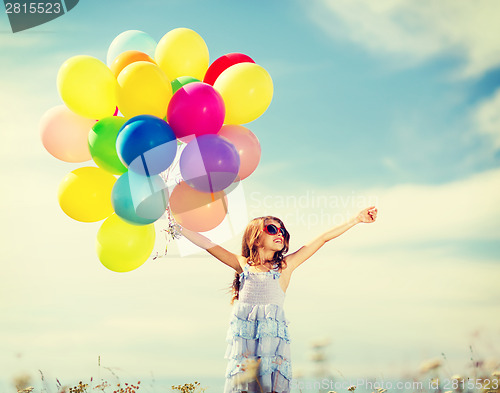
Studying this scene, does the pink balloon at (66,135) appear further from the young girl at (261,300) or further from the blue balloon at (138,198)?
the young girl at (261,300)

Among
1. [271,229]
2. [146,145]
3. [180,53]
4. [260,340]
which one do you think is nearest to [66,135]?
[146,145]

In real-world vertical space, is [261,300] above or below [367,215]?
below

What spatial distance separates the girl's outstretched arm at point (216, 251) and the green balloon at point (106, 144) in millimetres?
670

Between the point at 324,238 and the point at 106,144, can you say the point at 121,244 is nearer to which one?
the point at 106,144

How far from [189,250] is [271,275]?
0.64 m

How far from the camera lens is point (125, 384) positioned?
4648 mm

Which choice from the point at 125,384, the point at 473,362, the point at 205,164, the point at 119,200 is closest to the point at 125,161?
the point at 119,200

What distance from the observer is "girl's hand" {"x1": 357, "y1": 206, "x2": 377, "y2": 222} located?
4172 mm

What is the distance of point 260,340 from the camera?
3674mm

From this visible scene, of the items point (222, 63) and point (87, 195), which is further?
point (222, 63)

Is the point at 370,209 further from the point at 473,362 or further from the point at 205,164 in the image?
the point at 473,362

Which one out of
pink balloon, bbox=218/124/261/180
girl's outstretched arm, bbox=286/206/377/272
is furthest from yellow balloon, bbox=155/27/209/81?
girl's outstretched arm, bbox=286/206/377/272

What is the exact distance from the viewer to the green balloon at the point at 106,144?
3.80 meters

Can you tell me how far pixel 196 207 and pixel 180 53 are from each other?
46.3 inches
